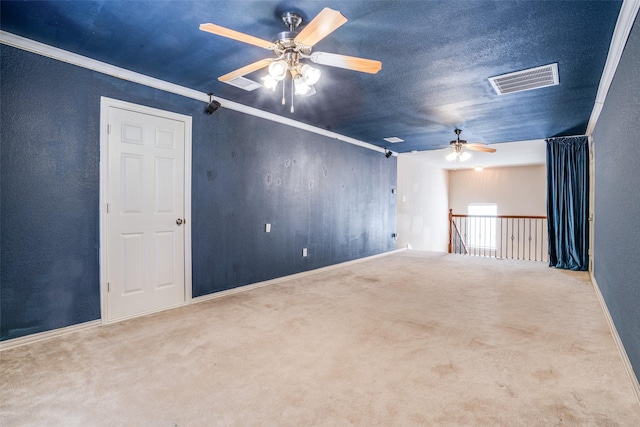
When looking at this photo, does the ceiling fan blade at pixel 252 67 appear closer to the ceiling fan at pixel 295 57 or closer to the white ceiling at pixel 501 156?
the ceiling fan at pixel 295 57

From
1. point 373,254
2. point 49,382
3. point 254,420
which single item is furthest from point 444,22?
point 373,254

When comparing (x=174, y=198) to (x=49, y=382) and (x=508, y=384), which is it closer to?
(x=49, y=382)

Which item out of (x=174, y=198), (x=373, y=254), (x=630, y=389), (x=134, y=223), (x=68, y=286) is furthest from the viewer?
(x=373, y=254)

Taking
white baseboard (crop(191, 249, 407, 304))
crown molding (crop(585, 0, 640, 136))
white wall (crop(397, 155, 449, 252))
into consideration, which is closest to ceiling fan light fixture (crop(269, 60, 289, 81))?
crown molding (crop(585, 0, 640, 136))

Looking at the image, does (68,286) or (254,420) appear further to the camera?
(68,286)

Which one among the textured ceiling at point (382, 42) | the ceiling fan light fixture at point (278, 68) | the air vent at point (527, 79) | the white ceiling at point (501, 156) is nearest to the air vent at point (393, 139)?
the white ceiling at point (501, 156)

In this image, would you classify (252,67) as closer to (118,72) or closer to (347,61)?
(347,61)

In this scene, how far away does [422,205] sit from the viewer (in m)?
9.52

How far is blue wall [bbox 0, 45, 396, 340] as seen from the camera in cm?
259

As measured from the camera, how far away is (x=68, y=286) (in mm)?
2842

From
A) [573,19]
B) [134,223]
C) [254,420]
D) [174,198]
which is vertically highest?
[573,19]

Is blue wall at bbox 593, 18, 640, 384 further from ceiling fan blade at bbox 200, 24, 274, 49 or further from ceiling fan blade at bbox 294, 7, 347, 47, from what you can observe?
ceiling fan blade at bbox 200, 24, 274, 49

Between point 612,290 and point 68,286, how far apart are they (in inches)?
191

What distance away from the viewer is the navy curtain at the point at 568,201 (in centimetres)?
552
